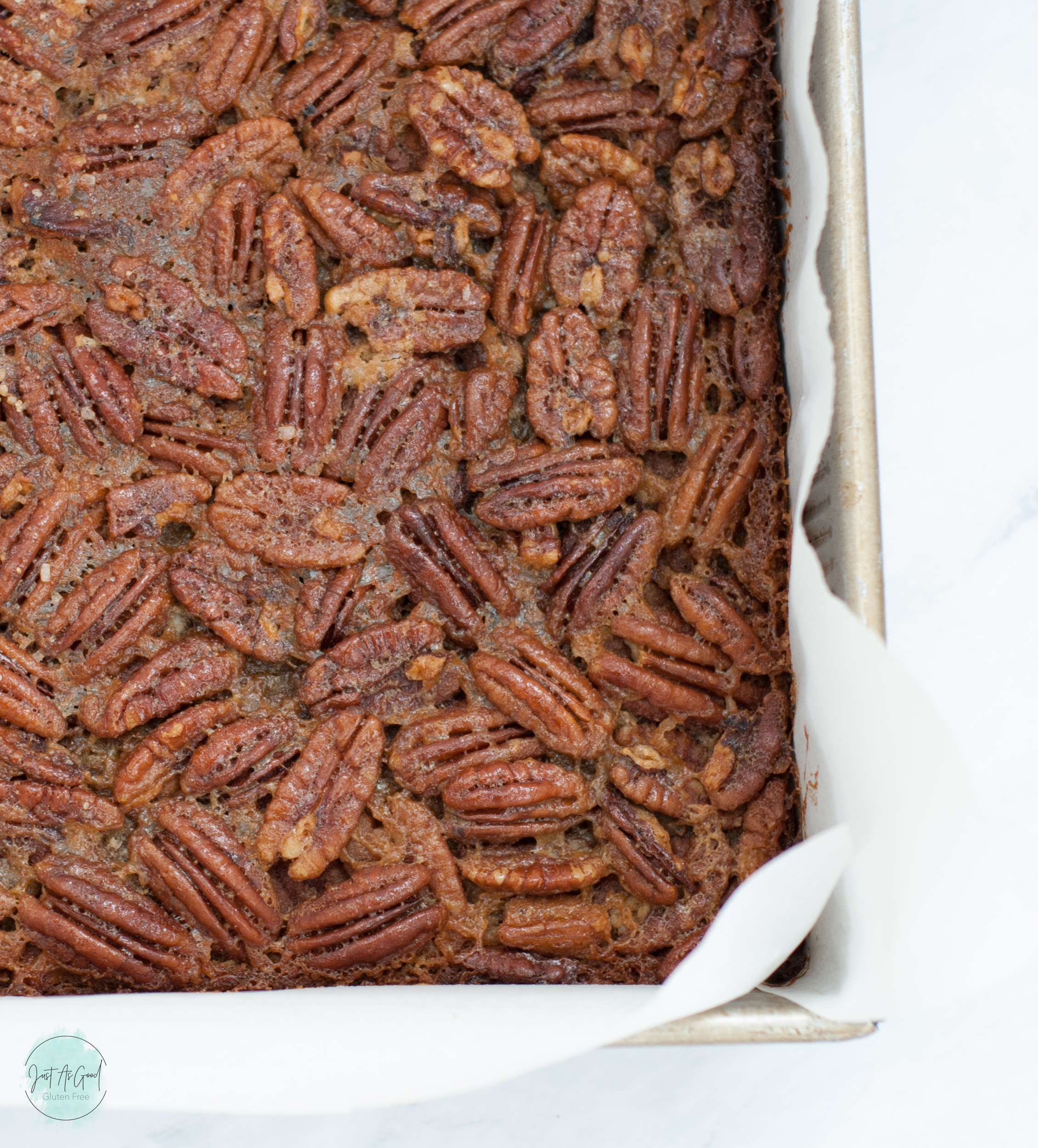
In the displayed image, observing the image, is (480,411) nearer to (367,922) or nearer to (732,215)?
(732,215)

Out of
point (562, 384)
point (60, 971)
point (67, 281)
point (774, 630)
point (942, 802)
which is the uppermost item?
point (67, 281)

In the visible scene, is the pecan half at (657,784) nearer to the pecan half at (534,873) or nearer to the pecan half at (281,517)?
the pecan half at (534,873)

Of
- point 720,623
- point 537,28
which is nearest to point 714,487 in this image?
point 720,623

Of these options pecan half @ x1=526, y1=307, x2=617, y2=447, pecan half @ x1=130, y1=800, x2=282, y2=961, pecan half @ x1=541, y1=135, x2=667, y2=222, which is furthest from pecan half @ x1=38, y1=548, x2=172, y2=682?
pecan half @ x1=541, y1=135, x2=667, y2=222

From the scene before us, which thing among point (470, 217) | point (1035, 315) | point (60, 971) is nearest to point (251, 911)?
point (60, 971)

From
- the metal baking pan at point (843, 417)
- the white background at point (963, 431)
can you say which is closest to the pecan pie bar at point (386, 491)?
the metal baking pan at point (843, 417)

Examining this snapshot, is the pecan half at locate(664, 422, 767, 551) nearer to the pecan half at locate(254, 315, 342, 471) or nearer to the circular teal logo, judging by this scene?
the pecan half at locate(254, 315, 342, 471)

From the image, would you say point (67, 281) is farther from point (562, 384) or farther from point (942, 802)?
point (942, 802)

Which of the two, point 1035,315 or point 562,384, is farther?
point 1035,315
